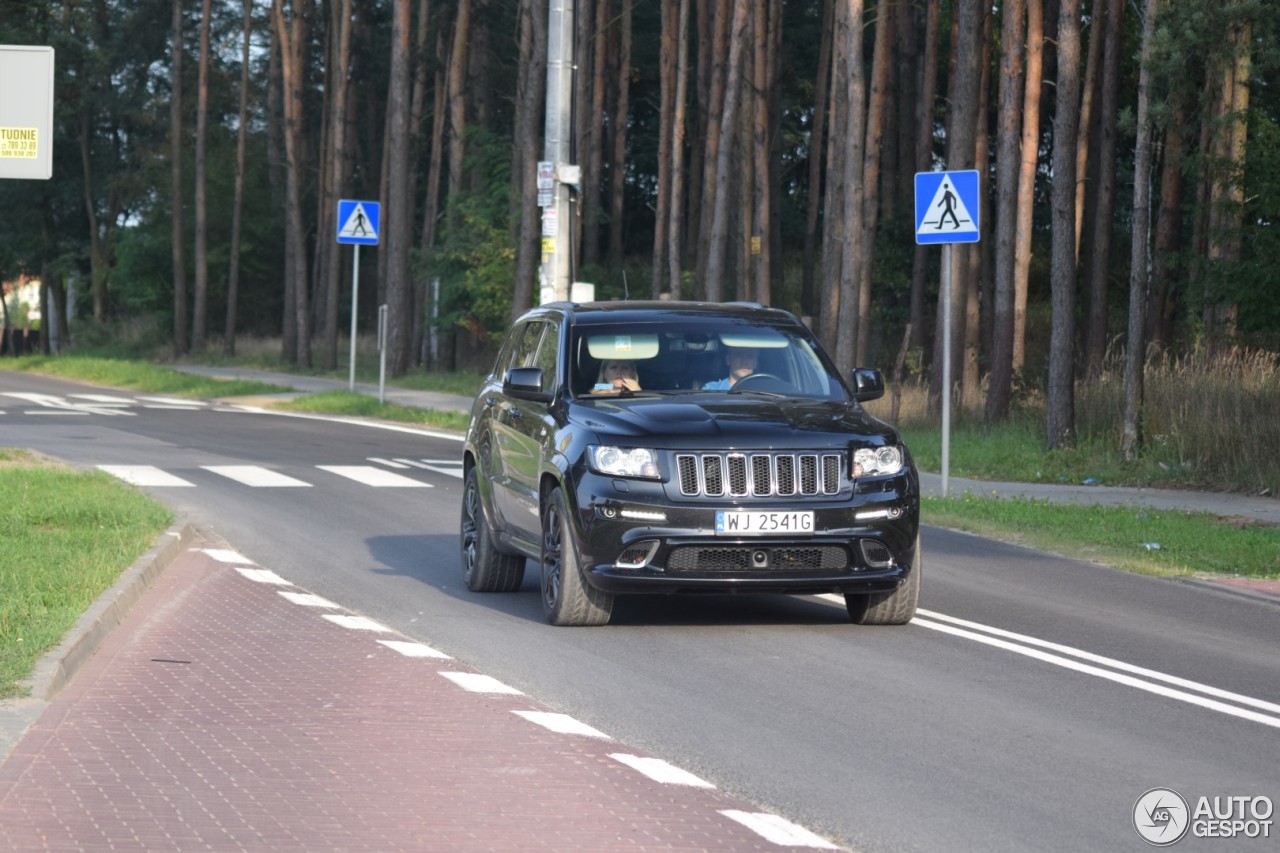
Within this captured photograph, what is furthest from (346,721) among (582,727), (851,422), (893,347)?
(893,347)

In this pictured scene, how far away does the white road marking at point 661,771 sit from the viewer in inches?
275

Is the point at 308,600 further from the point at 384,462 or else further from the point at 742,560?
the point at 384,462

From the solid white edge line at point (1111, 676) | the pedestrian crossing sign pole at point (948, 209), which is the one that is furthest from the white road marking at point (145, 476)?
the solid white edge line at point (1111, 676)

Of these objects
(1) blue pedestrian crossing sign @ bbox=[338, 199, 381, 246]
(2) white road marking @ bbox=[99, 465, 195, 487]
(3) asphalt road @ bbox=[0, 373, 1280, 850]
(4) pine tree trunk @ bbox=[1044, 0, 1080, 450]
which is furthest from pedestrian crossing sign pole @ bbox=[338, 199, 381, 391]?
(3) asphalt road @ bbox=[0, 373, 1280, 850]

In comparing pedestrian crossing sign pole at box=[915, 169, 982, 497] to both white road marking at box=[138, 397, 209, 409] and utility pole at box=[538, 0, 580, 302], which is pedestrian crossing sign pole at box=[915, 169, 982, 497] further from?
white road marking at box=[138, 397, 209, 409]

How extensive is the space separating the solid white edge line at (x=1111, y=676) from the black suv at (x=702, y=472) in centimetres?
32

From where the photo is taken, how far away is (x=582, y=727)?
26.3 feet

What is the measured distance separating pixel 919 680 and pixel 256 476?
507 inches

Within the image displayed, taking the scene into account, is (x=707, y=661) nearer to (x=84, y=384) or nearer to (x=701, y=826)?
(x=701, y=826)

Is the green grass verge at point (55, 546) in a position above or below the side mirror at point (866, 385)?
below

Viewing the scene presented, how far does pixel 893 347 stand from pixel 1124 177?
926cm

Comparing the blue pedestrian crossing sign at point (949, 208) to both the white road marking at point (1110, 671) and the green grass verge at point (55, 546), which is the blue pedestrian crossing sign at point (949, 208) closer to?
the white road marking at point (1110, 671)

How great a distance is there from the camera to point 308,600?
12.0 metres

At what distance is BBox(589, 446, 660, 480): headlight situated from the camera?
33.6 feet
